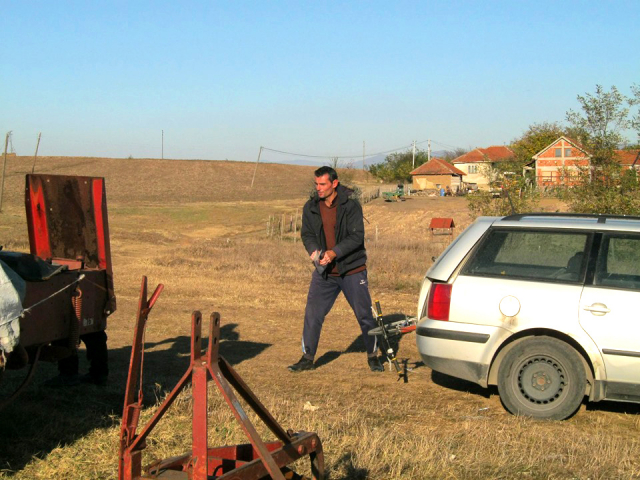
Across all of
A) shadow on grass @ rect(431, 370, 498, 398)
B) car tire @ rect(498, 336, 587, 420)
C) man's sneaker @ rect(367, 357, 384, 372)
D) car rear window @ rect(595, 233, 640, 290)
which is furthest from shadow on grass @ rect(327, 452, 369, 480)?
man's sneaker @ rect(367, 357, 384, 372)

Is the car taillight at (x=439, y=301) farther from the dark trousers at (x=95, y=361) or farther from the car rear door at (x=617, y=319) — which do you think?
the dark trousers at (x=95, y=361)

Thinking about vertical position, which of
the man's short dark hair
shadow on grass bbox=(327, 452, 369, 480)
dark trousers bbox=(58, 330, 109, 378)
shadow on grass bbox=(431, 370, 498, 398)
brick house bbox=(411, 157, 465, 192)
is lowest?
shadow on grass bbox=(431, 370, 498, 398)

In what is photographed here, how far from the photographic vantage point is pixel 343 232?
752 cm

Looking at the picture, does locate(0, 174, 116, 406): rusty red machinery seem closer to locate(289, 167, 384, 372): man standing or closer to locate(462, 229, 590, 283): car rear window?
locate(289, 167, 384, 372): man standing

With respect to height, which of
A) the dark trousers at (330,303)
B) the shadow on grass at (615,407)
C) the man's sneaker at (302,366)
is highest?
the dark trousers at (330,303)

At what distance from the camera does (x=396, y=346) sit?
8.98 metres

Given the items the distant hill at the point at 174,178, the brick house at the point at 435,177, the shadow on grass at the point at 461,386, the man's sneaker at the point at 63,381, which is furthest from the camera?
the brick house at the point at 435,177

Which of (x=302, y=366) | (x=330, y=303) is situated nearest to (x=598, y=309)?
(x=330, y=303)

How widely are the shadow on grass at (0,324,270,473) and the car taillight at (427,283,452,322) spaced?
2430 millimetres

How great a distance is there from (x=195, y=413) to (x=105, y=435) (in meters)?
2.28

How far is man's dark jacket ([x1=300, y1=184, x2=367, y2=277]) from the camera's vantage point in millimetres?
7422

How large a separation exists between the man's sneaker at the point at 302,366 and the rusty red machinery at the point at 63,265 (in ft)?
6.67

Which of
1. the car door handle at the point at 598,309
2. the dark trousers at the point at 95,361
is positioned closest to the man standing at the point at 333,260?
the dark trousers at the point at 95,361

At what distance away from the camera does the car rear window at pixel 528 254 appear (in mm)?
6215
